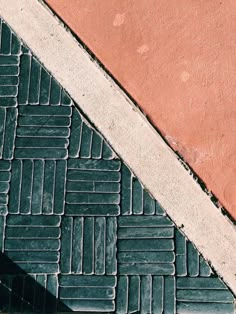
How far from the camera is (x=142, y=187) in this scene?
4.95m

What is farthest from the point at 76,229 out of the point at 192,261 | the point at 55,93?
the point at 55,93

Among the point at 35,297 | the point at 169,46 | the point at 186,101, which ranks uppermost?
the point at 169,46

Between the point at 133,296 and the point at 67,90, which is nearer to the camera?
the point at 133,296

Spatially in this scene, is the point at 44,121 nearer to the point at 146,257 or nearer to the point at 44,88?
the point at 44,88

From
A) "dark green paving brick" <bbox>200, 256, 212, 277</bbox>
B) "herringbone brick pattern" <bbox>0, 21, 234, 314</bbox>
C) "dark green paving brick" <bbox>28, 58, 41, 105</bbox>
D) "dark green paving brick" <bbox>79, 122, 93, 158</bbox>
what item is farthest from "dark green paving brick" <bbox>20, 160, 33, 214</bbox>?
"dark green paving brick" <bbox>200, 256, 212, 277</bbox>

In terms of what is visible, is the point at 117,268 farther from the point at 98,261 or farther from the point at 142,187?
the point at 142,187

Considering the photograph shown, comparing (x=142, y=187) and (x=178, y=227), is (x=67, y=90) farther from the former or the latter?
(x=178, y=227)

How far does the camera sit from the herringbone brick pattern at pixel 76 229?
4.77 meters

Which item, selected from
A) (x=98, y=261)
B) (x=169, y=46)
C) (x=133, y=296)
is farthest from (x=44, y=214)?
(x=169, y=46)

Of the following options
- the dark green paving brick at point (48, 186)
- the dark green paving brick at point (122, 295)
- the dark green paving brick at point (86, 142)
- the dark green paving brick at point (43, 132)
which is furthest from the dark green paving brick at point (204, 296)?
the dark green paving brick at point (43, 132)

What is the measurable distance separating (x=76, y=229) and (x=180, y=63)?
5.76ft

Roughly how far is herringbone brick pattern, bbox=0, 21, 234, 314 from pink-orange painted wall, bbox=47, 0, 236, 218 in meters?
0.54

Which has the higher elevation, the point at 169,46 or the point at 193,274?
the point at 169,46

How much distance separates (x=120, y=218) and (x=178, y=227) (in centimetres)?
50
